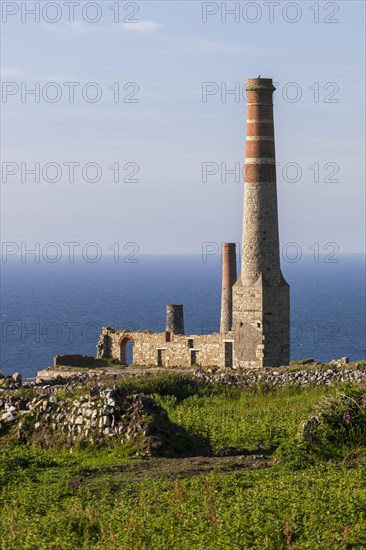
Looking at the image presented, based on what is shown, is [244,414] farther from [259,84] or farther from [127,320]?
[127,320]

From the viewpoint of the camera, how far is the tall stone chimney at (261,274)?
39.5m

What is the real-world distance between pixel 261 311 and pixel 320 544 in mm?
28214

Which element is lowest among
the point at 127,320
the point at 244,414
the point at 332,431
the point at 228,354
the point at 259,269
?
the point at 244,414

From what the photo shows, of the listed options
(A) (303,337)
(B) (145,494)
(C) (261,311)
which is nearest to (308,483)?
(B) (145,494)

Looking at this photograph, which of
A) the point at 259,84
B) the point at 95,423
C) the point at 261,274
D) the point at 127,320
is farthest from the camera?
the point at 127,320

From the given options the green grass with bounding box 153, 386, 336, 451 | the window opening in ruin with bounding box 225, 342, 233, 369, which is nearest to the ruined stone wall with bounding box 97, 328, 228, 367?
the window opening in ruin with bounding box 225, 342, 233, 369

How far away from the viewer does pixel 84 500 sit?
576 inches

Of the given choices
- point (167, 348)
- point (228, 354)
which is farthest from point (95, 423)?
point (167, 348)

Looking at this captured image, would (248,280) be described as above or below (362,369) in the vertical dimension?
above

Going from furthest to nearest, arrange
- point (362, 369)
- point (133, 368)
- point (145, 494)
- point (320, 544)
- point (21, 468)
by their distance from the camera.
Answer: point (133, 368)
point (362, 369)
point (21, 468)
point (145, 494)
point (320, 544)

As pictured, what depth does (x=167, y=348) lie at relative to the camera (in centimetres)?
4494

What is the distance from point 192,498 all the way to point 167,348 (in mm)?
30837

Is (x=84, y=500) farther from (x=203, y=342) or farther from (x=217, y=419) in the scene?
(x=203, y=342)

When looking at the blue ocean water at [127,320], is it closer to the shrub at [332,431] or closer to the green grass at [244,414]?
the green grass at [244,414]
